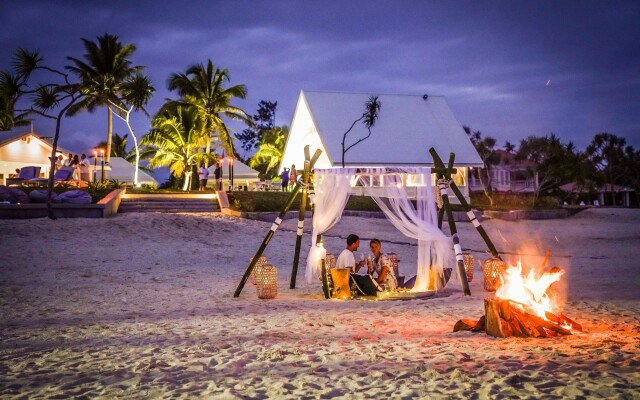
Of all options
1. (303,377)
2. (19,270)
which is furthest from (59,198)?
(303,377)

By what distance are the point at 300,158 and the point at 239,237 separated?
18061 mm

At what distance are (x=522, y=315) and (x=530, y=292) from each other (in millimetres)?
379

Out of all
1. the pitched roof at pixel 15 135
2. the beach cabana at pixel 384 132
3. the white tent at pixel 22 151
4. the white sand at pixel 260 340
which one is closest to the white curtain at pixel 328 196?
the white sand at pixel 260 340

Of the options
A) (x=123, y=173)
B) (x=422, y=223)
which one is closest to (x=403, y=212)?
(x=422, y=223)

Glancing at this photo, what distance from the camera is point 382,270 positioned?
10.2m

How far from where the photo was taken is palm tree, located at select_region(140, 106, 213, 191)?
35.0 m

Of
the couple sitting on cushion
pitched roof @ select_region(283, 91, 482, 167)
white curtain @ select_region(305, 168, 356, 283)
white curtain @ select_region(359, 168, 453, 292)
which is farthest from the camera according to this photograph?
pitched roof @ select_region(283, 91, 482, 167)

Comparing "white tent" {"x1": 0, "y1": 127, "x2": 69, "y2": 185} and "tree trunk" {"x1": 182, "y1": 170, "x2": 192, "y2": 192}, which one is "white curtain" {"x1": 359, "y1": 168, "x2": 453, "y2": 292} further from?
"white tent" {"x1": 0, "y1": 127, "x2": 69, "y2": 185}

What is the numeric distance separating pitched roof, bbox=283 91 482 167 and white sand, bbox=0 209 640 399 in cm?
1689

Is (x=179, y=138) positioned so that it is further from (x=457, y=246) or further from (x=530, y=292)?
(x=530, y=292)

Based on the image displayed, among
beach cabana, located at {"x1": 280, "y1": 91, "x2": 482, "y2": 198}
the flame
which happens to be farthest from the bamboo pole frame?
beach cabana, located at {"x1": 280, "y1": 91, "x2": 482, "y2": 198}

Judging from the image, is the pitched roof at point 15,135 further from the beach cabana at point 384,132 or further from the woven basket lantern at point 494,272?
the woven basket lantern at point 494,272

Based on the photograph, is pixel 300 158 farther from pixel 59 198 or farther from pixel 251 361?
pixel 251 361

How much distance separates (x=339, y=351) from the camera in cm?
617
